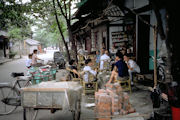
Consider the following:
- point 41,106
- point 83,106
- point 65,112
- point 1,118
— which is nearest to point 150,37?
point 83,106

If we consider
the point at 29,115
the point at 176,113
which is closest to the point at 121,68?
the point at 176,113

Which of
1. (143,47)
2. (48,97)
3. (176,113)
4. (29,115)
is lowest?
(29,115)

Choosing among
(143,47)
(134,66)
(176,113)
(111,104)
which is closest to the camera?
(176,113)

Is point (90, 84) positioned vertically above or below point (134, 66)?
below

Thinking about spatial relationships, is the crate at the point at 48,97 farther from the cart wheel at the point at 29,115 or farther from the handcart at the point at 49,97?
the cart wheel at the point at 29,115

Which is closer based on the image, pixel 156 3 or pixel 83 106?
pixel 156 3

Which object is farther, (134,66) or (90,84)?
(134,66)

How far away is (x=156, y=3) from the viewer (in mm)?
2652

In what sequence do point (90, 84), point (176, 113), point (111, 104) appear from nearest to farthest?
point (176, 113) < point (111, 104) < point (90, 84)

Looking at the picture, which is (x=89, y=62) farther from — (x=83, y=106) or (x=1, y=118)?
(x=1, y=118)

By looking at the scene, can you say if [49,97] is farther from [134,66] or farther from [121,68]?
[134,66]

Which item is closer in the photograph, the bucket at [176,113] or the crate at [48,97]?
the bucket at [176,113]

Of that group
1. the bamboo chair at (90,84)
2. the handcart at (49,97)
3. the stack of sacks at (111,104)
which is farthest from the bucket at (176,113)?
the bamboo chair at (90,84)

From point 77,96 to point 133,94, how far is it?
297 cm
